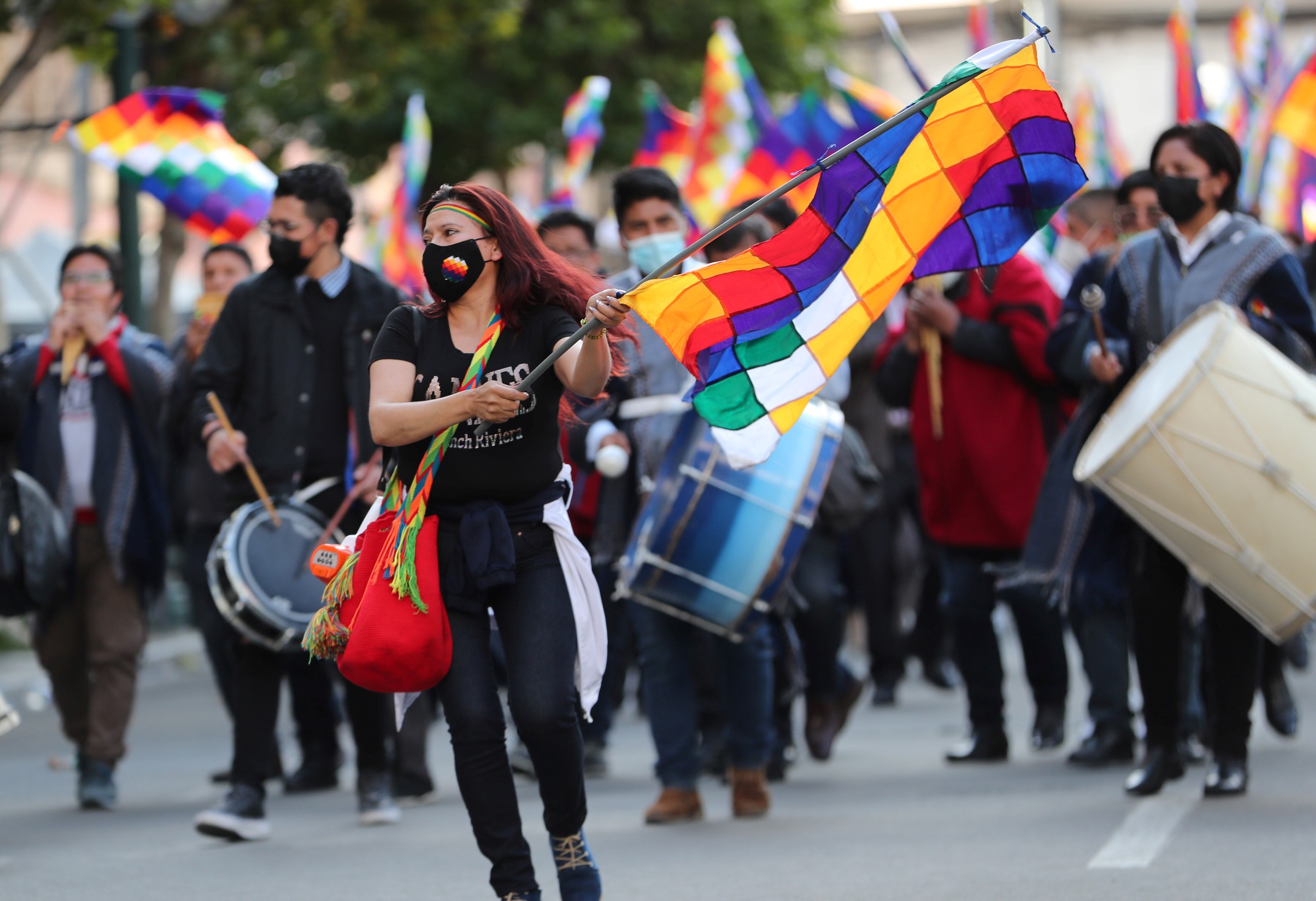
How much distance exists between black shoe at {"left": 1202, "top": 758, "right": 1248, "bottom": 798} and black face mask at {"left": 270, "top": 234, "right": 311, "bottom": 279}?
11.3 ft

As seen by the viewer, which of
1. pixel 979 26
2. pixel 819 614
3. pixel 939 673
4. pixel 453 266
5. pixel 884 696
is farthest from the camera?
pixel 979 26

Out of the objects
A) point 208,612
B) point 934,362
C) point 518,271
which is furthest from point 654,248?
point 208,612

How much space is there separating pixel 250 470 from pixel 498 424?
7.15 feet

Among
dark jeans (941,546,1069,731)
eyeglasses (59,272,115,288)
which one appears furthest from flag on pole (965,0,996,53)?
eyeglasses (59,272,115,288)

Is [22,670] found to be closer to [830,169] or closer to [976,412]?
[976,412]

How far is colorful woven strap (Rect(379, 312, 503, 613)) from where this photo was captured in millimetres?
4895

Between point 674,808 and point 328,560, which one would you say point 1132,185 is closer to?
point 674,808

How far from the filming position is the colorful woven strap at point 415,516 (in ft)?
16.1

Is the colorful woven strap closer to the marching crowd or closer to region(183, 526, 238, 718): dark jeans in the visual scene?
the marching crowd

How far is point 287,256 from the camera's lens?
278 inches

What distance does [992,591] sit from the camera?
8.39 m

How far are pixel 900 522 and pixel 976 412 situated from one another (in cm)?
354

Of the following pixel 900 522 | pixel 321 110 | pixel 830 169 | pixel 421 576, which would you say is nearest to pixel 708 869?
pixel 421 576

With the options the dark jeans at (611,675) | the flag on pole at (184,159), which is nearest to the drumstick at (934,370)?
the dark jeans at (611,675)
